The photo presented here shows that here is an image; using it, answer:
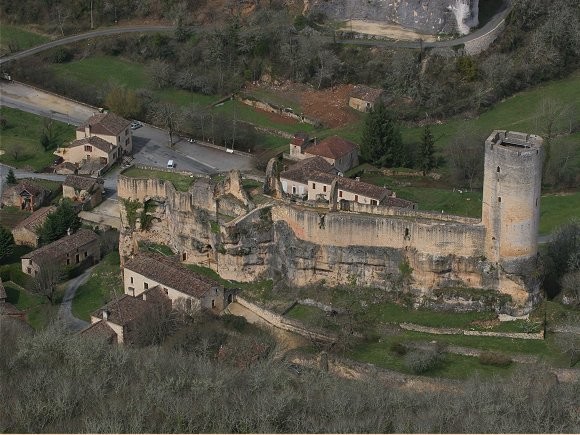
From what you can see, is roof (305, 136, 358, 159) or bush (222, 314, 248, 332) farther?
roof (305, 136, 358, 159)

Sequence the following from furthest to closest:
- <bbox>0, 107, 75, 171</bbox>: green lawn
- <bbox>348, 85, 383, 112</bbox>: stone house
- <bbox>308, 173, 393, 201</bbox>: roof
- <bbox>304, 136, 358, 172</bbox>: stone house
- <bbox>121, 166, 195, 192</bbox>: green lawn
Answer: <bbox>348, 85, 383, 112</bbox>: stone house → <bbox>0, 107, 75, 171</bbox>: green lawn → <bbox>304, 136, 358, 172</bbox>: stone house → <bbox>308, 173, 393, 201</bbox>: roof → <bbox>121, 166, 195, 192</bbox>: green lawn

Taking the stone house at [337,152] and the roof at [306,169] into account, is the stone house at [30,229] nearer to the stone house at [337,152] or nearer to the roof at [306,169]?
the roof at [306,169]

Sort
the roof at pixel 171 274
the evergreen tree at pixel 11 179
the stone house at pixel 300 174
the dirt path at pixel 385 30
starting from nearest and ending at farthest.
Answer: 1. the roof at pixel 171 274
2. the stone house at pixel 300 174
3. the evergreen tree at pixel 11 179
4. the dirt path at pixel 385 30

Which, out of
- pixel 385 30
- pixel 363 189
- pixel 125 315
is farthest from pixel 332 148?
pixel 125 315

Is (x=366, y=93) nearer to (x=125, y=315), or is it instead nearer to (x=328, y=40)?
(x=328, y=40)

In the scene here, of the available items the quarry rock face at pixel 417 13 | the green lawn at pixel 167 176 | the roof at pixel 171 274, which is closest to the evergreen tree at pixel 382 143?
the quarry rock face at pixel 417 13

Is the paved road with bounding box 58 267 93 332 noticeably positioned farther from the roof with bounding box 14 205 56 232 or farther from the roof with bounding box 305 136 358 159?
the roof with bounding box 305 136 358 159

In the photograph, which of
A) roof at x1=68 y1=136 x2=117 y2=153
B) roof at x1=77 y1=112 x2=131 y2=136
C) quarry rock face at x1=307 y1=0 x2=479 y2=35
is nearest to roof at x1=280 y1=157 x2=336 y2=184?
roof at x1=68 y1=136 x2=117 y2=153
